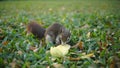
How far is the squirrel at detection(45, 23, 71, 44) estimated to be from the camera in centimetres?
414

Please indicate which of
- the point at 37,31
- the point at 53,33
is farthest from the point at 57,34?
the point at 37,31

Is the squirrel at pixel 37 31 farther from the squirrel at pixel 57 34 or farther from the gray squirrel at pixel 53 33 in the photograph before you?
the squirrel at pixel 57 34

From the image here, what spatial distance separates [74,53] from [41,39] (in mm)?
1275

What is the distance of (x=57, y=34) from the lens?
4398mm

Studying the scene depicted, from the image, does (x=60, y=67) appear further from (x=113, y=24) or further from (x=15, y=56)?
(x=113, y=24)

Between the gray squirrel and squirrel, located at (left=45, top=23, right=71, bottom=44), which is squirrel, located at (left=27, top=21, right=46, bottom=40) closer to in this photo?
the gray squirrel

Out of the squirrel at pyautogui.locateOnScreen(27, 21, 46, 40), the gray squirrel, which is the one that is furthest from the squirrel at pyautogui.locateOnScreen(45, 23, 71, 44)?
the squirrel at pyautogui.locateOnScreen(27, 21, 46, 40)

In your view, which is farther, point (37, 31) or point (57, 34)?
point (37, 31)

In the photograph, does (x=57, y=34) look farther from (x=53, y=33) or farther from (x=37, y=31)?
(x=37, y=31)

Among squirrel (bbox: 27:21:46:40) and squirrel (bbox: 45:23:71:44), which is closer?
squirrel (bbox: 45:23:71:44)

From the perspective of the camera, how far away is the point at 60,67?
3.22 metres

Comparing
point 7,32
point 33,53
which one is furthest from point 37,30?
point 33,53

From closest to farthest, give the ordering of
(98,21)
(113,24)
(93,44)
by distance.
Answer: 1. (93,44)
2. (113,24)
3. (98,21)

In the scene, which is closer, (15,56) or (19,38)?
(15,56)
